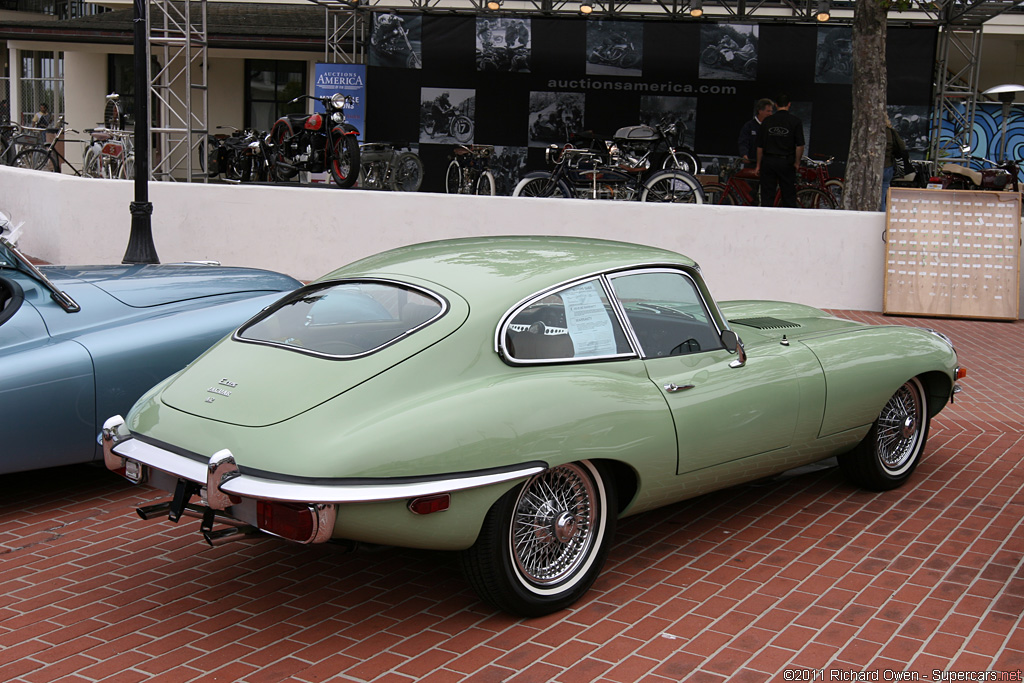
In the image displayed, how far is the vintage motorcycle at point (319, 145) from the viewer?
1460 cm

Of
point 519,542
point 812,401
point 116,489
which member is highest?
point 812,401

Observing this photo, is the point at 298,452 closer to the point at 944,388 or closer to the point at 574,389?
the point at 574,389

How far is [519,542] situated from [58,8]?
38249mm

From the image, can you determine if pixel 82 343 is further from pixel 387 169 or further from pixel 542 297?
pixel 387 169

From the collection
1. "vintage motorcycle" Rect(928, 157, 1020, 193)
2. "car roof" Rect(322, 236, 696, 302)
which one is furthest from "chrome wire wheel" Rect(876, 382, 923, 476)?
"vintage motorcycle" Rect(928, 157, 1020, 193)

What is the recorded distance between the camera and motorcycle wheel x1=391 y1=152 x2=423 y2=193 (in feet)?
57.8

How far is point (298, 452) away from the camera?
324cm

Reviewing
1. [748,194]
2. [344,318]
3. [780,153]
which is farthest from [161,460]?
[748,194]

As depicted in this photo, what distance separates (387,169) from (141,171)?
8164mm

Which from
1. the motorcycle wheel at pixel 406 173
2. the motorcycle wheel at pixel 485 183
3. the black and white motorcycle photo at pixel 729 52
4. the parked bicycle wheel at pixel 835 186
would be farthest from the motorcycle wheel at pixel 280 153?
the black and white motorcycle photo at pixel 729 52

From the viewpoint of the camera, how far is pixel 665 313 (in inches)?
173

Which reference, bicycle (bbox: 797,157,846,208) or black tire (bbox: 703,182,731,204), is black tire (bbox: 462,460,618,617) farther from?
bicycle (bbox: 797,157,846,208)

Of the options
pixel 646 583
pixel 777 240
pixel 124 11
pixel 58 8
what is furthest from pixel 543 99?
pixel 58 8

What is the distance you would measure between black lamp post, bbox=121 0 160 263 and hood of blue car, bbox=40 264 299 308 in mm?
3985
